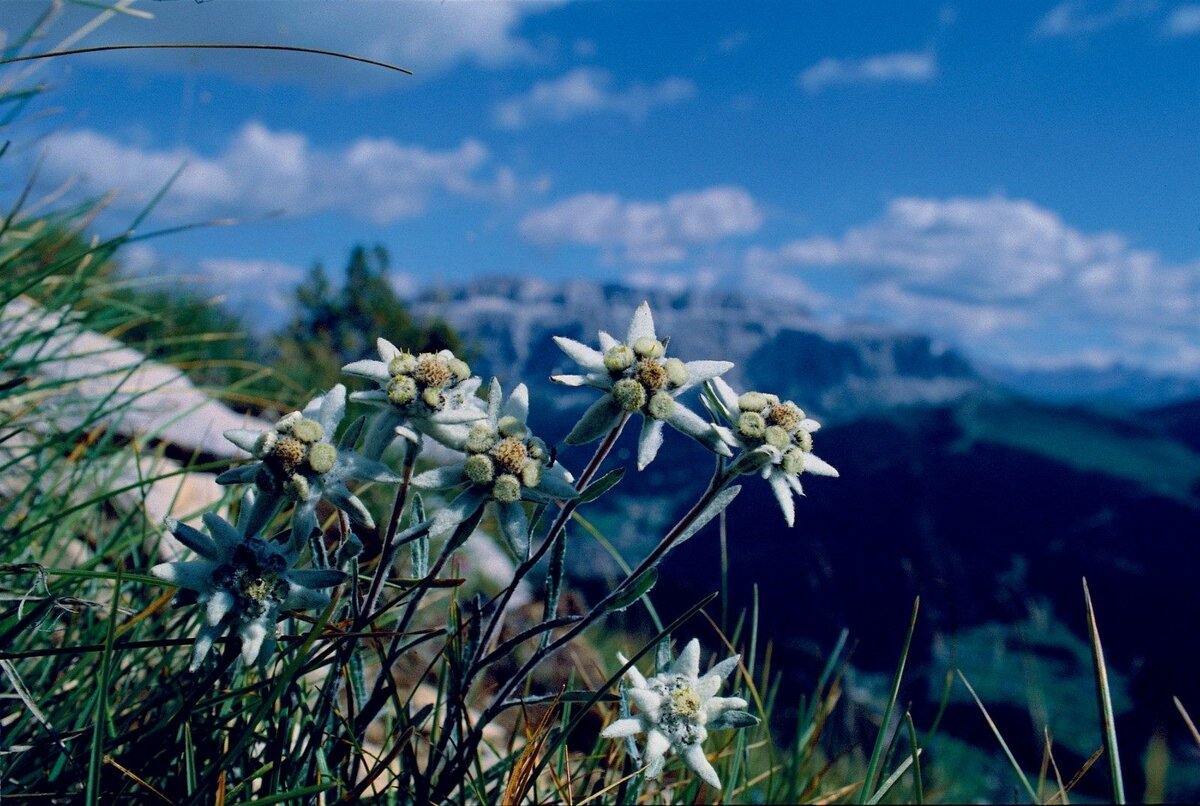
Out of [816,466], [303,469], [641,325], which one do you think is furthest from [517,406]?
[816,466]

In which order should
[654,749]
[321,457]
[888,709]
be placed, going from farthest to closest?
[888,709], [654,749], [321,457]

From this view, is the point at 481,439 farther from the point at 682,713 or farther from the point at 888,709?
the point at 888,709

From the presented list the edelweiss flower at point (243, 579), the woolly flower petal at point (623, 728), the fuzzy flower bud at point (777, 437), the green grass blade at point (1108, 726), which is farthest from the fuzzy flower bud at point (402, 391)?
the green grass blade at point (1108, 726)

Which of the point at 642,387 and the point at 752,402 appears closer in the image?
the point at 642,387

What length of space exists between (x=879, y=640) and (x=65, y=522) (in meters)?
99.7

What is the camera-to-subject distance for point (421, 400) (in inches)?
61.9

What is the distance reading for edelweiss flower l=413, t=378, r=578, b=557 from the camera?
1507 millimetres

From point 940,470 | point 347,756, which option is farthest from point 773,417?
point 940,470

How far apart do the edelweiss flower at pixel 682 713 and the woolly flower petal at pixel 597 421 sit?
2.07 ft

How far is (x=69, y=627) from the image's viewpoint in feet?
8.11

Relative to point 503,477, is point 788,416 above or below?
above

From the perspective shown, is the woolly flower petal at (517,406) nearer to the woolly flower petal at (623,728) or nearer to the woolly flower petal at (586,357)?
the woolly flower petal at (586,357)

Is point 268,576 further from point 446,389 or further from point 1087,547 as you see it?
point 1087,547

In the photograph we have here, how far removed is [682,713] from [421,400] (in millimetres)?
962
